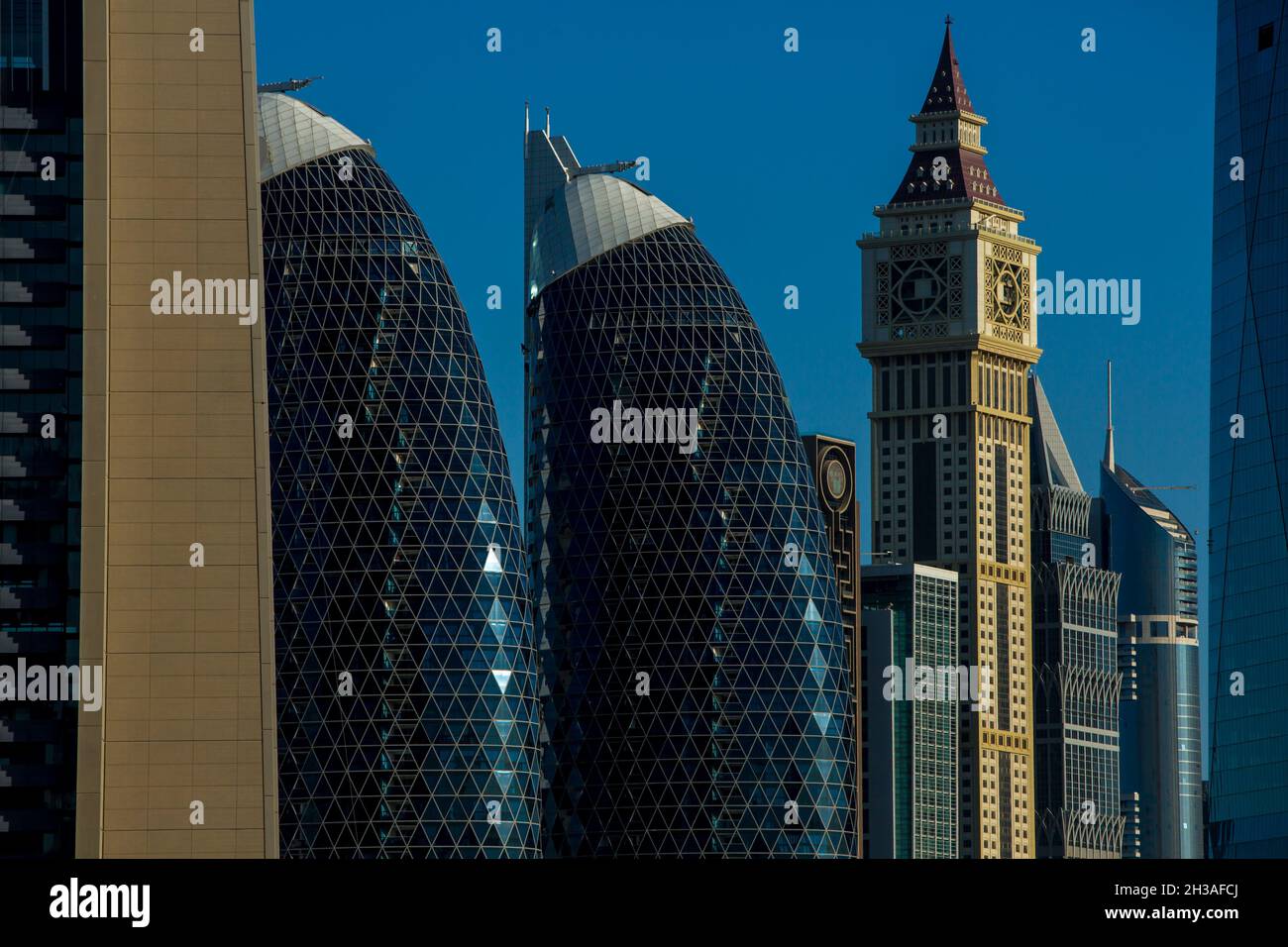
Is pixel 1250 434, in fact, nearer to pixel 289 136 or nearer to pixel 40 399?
pixel 289 136

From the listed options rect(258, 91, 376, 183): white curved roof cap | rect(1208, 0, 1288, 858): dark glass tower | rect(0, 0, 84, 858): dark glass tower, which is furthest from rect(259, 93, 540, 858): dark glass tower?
rect(0, 0, 84, 858): dark glass tower

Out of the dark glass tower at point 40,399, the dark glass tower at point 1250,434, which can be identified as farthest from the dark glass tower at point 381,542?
the dark glass tower at point 40,399

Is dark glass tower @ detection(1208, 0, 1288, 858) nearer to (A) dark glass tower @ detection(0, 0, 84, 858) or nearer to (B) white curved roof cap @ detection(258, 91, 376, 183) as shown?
(B) white curved roof cap @ detection(258, 91, 376, 183)

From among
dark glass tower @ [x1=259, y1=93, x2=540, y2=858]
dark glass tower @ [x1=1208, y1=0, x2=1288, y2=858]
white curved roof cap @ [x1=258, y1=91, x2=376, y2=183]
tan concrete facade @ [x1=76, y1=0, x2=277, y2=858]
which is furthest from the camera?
white curved roof cap @ [x1=258, y1=91, x2=376, y2=183]

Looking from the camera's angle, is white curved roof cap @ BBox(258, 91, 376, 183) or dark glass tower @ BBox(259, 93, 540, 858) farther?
white curved roof cap @ BBox(258, 91, 376, 183)

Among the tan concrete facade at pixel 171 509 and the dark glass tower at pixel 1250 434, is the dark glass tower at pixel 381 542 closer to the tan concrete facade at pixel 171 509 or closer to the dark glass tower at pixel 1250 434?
the dark glass tower at pixel 1250 434
